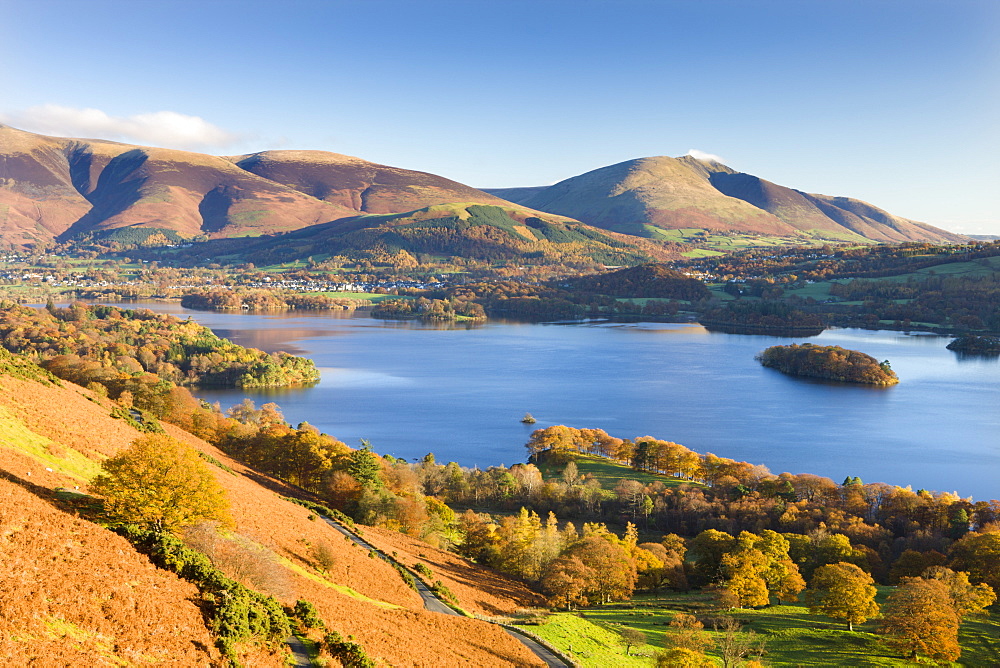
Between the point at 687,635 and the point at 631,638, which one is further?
the point at 631,638

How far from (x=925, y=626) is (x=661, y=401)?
65.3m

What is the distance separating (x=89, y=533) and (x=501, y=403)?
241 feet

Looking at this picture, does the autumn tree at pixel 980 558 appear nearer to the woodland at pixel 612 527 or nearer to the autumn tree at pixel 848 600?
the woodland at pixel 612 527

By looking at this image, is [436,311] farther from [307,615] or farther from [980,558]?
[307,615]

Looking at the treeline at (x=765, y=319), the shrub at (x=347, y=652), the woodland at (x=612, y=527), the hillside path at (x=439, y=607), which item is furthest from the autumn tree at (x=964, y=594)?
the treeline at (x=765, y=319)

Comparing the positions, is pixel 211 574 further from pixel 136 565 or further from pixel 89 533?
pixel 89 533

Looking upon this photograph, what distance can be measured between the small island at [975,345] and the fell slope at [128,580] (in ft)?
459

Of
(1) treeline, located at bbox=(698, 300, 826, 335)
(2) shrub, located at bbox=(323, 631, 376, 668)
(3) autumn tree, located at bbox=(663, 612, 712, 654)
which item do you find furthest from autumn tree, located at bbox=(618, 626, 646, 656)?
(1) treeline, located at bbox=(698, 300, 826, 335)

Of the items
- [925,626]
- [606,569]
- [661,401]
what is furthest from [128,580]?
[661,401]

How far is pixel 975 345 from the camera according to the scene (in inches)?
A: 5271

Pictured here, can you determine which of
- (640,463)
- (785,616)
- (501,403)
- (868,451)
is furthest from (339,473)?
(868,451)

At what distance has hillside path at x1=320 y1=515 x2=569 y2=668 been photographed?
20703 millimetres

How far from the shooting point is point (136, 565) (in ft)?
48.0

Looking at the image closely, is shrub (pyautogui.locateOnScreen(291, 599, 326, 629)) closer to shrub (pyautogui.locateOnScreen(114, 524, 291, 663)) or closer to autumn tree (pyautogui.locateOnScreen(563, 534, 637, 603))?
shrub (pyautogui.locateOnScreen(114, 524, 291, 663))
